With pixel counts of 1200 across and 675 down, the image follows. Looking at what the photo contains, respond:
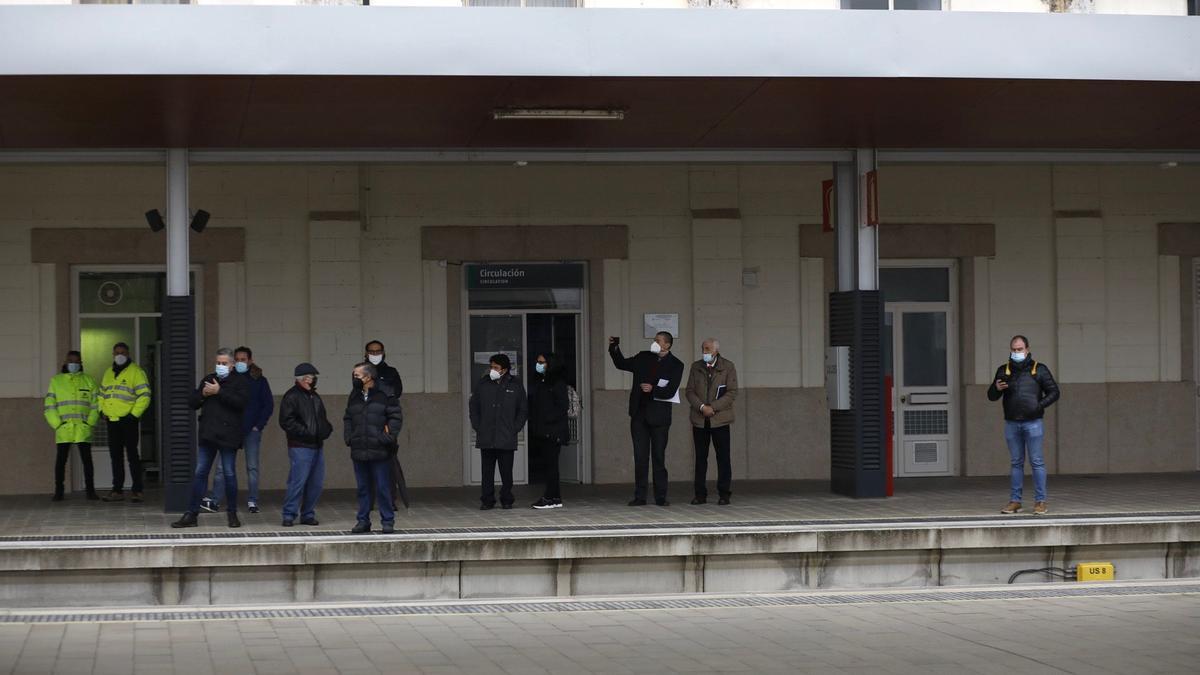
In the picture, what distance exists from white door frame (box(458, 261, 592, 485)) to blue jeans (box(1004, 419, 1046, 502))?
18.2 ft

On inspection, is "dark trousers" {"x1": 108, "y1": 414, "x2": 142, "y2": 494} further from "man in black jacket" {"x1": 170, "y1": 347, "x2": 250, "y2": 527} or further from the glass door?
the glass door

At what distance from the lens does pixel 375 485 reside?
1338 cm

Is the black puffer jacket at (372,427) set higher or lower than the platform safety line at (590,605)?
higher

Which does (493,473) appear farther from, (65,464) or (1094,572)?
(1094,572)

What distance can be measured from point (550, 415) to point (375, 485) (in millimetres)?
2361

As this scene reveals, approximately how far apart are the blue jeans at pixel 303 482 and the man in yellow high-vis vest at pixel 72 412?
348 cm

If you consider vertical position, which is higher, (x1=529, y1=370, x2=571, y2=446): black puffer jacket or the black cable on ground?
(x1=529, y1=370, x2=571, y2=446): black puffer jacket

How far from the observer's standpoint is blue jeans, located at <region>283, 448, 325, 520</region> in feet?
45.3

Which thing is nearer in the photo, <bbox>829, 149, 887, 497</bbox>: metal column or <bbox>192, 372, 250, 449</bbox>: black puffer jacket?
<bbox>192, 372, 250, 449</bbox>: black puffer jacket

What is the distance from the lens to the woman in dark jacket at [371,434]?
13234 millimetres

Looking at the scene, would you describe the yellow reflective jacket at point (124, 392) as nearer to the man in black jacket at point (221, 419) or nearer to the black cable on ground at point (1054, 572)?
the man in black jacket at point (221, 419)

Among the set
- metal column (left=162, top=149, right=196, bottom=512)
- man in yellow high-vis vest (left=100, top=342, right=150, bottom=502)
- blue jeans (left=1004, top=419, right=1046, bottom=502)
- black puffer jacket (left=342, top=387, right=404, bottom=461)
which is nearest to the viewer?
Result: black puffer jacket (left=342, top=387, right=404, bottom=461)

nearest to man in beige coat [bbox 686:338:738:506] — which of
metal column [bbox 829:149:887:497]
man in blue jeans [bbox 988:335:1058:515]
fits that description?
metal column [bbox 829:149:887:497]

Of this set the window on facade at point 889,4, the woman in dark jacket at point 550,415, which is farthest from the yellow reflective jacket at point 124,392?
the window on facade at point 889,4
